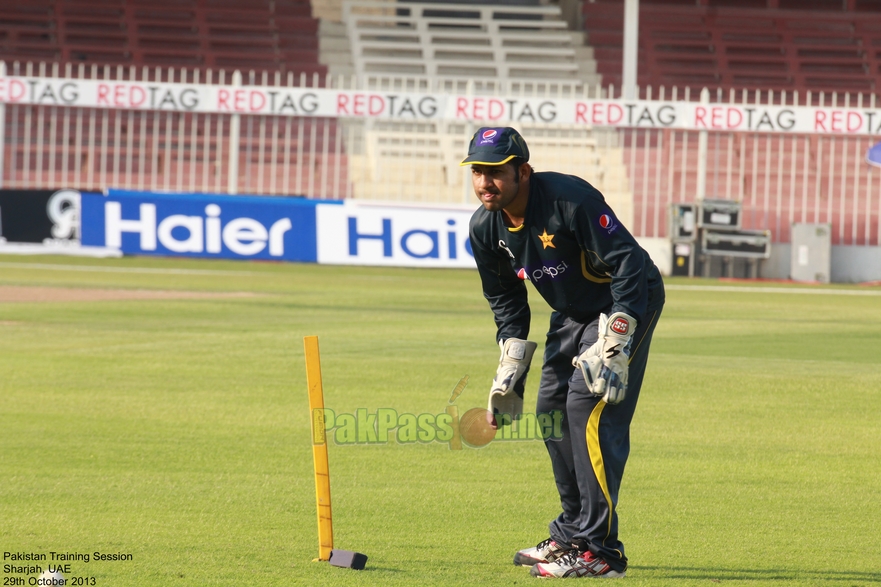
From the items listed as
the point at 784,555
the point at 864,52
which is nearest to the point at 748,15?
the point at 864,52

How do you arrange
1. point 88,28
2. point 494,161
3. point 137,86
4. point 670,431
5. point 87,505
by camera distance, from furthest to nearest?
point 88,28 → point 137,86 → point 670,431 → point 87,505 → point 494,161

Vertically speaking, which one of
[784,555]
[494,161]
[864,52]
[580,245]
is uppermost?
[864,52]

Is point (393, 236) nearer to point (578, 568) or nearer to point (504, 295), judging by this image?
point (504, 295)

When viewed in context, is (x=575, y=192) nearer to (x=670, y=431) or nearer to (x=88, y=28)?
(x=670, y=431)

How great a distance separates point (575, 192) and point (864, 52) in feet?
100

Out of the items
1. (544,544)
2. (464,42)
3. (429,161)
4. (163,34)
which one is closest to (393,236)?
(429,161)

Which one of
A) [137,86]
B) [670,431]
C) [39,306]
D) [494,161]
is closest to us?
[494,161]

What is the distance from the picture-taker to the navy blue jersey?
4.66 metres

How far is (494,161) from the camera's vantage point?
4574 millimetres

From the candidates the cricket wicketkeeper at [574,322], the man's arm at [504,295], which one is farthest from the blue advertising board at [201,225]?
the cricket wicketkeeper at [574,322]

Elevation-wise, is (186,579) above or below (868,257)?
below

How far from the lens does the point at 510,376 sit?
506 cm

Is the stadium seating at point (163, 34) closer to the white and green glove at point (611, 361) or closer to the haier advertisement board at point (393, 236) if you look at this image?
the haier advertisement board at point (393, 236)

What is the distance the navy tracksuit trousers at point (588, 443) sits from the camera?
4.80m
